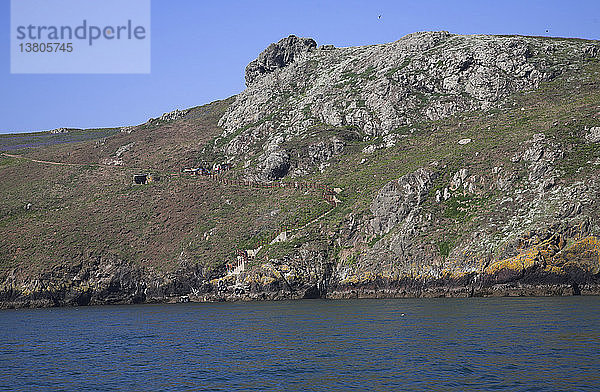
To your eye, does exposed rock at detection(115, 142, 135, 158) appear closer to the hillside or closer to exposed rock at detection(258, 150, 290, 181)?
the hillside

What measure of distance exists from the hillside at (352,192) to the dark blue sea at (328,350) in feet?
41.2

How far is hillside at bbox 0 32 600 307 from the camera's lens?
86.4 m

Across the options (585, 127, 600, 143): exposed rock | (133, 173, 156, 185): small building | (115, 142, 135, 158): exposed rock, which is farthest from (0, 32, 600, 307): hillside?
(133, 173, 156, 185): small building

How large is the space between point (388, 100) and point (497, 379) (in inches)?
4473

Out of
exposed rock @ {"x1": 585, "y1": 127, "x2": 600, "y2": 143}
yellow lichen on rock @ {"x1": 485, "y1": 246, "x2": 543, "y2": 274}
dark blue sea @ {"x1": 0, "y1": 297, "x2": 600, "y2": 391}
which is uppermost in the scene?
exposed rock @ {"x1": 585, "y1": 127, "x2": 600, "y2": 143}

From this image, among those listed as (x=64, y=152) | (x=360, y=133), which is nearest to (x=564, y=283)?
(x=360, y=133)

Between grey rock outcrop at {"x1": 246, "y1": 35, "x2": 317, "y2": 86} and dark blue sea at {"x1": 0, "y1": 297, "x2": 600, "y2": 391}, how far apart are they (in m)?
118

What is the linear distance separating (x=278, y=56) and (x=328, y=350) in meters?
146

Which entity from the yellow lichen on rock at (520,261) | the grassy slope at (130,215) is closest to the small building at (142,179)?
the grassy slope at (130,215)

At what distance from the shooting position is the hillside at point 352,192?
8638 cm

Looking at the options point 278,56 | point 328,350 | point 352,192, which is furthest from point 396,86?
point 328,350

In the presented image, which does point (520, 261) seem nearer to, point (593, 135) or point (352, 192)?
point (593, 135)

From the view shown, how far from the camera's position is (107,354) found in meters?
50.2

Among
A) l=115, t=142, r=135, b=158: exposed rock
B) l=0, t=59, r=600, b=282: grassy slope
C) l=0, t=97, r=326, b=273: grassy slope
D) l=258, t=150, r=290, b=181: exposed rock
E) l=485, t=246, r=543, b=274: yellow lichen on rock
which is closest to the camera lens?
l=485, t=246, r=543, b=274: yellow lichen on rock
